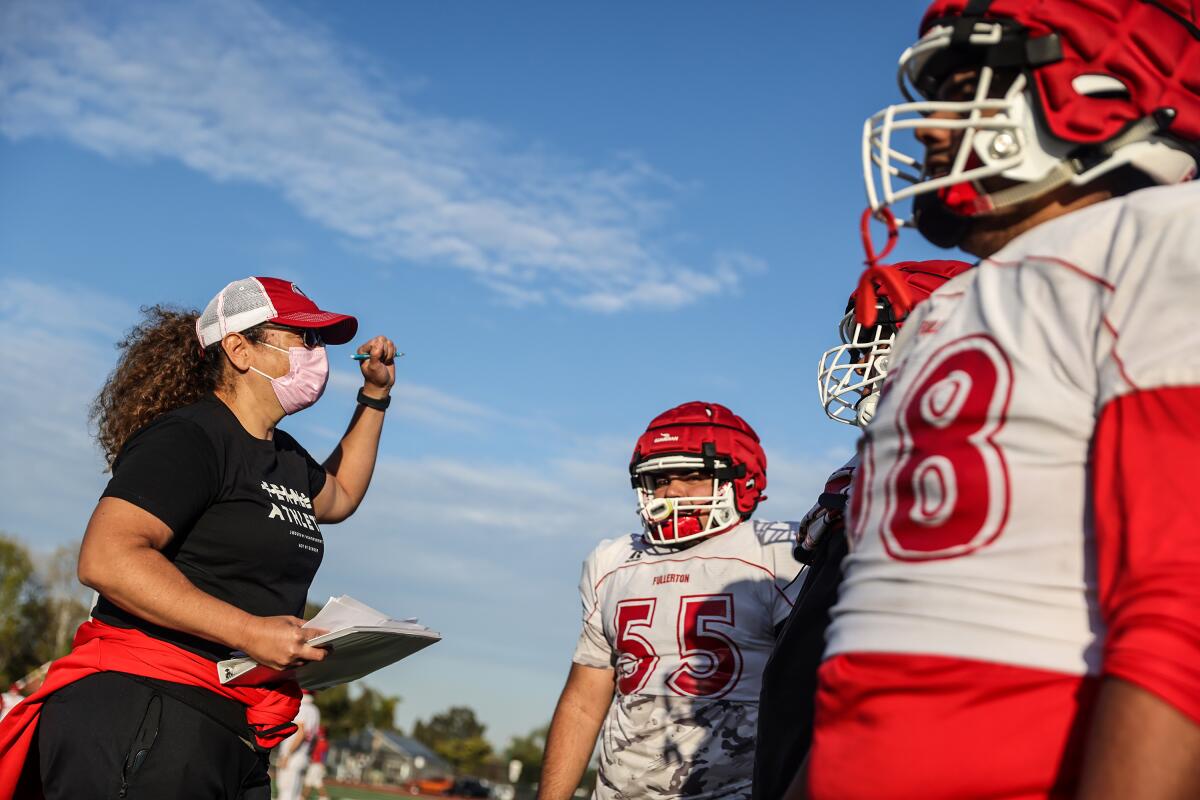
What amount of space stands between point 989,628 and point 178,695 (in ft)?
8.76

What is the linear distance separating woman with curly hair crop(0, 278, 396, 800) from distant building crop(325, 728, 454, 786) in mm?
60628

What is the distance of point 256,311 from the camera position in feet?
13.2

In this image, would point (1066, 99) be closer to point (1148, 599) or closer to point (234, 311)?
point (1148, 599)

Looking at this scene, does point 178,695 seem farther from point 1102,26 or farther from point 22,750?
point 1102,26

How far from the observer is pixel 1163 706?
1.24 meters

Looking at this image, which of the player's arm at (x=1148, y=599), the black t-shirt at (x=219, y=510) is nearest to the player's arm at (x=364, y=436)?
the black t-shirt at (x=219, y=510)

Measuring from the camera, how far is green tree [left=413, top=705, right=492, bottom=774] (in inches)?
3182

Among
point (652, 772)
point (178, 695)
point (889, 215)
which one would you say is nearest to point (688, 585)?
point (652, 772)

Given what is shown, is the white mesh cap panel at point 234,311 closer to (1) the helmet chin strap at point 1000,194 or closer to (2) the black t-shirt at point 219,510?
(2) the black t-shirt at point 219,510

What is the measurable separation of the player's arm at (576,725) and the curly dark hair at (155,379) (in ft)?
6.25

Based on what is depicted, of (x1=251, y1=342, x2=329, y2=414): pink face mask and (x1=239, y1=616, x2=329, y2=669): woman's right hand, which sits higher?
(x1=251, y1=342, x2=329, y2=414): pink face mask

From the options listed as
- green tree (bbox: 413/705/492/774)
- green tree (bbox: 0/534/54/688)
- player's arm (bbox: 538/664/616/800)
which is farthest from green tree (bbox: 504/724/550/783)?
player's arm (bbox: 538/664/616/800)

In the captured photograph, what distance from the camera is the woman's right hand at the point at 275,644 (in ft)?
10.8

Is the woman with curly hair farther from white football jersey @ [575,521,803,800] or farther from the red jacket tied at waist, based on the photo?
white football jersey @ [575,521,803,800]
